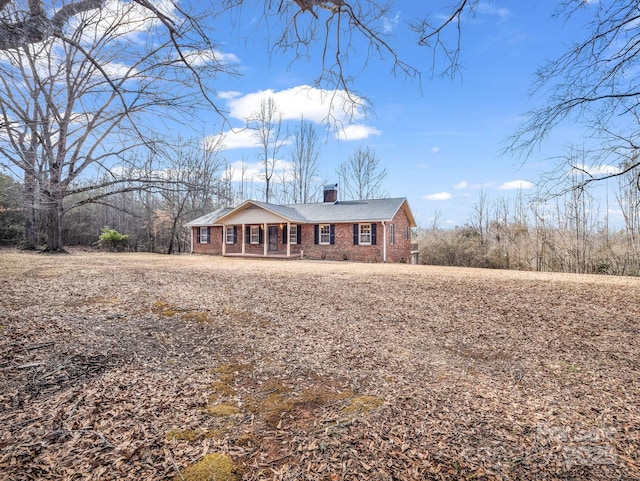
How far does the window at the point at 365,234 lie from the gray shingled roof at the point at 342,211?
0.55 meters

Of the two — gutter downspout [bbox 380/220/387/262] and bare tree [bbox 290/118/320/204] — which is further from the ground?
bare tree [bbox 290/118/320/204]

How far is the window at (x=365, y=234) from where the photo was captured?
700 inches

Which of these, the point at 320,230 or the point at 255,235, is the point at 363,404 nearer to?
the point at 320,230

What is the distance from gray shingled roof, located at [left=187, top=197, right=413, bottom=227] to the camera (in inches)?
698

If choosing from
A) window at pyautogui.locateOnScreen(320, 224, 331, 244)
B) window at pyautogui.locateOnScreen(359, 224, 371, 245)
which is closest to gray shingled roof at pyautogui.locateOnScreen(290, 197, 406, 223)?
window at pyautogui.locateOnScreen(320, 224, 331, 244)

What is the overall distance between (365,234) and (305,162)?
14.4 m

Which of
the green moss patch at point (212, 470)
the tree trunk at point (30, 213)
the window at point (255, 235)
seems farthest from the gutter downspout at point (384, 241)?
the green moss patch at point (212, 470)

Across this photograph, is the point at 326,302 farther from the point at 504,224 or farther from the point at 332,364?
the point at 504,224

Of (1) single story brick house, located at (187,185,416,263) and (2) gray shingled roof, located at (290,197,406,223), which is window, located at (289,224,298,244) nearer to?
(1) single story brick house, located at (187,185,416,263)

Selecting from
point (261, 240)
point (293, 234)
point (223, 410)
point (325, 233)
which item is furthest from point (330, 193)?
point (223, 410)

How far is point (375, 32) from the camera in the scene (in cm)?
381

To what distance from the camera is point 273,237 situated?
2081cm

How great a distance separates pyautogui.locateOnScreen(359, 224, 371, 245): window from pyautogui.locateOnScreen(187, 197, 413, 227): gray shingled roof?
0.55 metres

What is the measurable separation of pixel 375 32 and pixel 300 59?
963 millimetres
